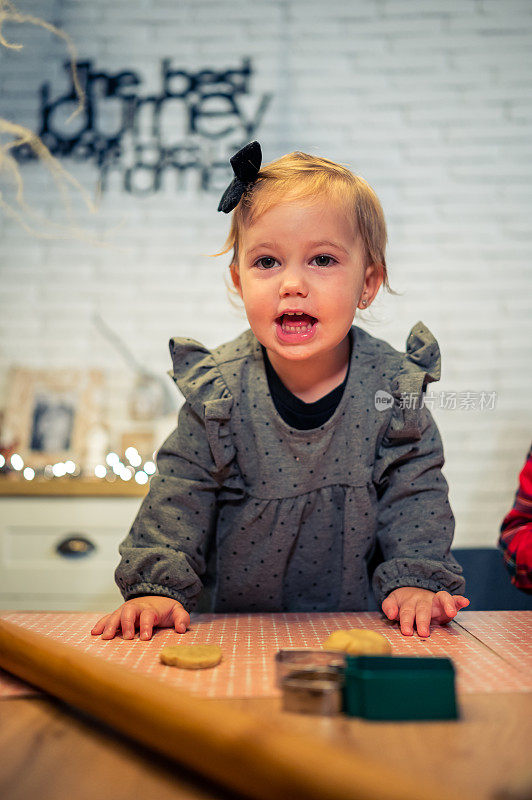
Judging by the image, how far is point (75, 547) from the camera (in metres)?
2.13

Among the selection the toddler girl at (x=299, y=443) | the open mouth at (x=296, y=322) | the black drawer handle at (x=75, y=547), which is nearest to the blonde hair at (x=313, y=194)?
the toddler girl at (x=299, y=443)

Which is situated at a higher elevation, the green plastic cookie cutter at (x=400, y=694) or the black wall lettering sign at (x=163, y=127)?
the black wall lettering sign at (x=163, y=127)

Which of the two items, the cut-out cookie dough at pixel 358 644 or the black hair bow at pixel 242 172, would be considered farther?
the black hair bow at pixel 242 172

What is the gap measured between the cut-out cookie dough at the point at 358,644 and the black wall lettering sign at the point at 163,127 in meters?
2.23

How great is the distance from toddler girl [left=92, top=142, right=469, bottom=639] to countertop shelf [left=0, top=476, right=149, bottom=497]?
107 cm

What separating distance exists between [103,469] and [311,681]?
1.77m

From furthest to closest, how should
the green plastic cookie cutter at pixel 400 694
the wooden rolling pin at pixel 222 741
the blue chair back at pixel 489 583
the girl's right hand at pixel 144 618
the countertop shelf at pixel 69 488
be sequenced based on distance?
1. the countertop shelf at pixel 69 488
2. the blue chair back at pixel 489 583
3. the girl's right hand at pixel 144 618
4. the green plastic cookie cutter at pixel 400 694
5. the wooden rolling pin at pixel 222 741

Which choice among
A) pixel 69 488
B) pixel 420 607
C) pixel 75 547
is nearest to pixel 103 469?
pixel 69 488

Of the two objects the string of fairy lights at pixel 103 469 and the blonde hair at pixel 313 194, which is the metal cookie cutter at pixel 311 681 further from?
the string of fairy lights at pixel 103 469

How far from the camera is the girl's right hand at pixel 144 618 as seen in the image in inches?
28.4

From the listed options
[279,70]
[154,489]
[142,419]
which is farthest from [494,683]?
[279,70]

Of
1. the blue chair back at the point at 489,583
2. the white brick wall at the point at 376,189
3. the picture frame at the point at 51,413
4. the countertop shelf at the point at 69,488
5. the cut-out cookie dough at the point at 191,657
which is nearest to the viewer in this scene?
the cut-out cookie dough at the point at 191,657

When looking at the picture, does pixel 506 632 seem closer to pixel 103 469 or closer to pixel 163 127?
pixel 103 469

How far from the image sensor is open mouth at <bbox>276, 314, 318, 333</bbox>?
35.6 inches
